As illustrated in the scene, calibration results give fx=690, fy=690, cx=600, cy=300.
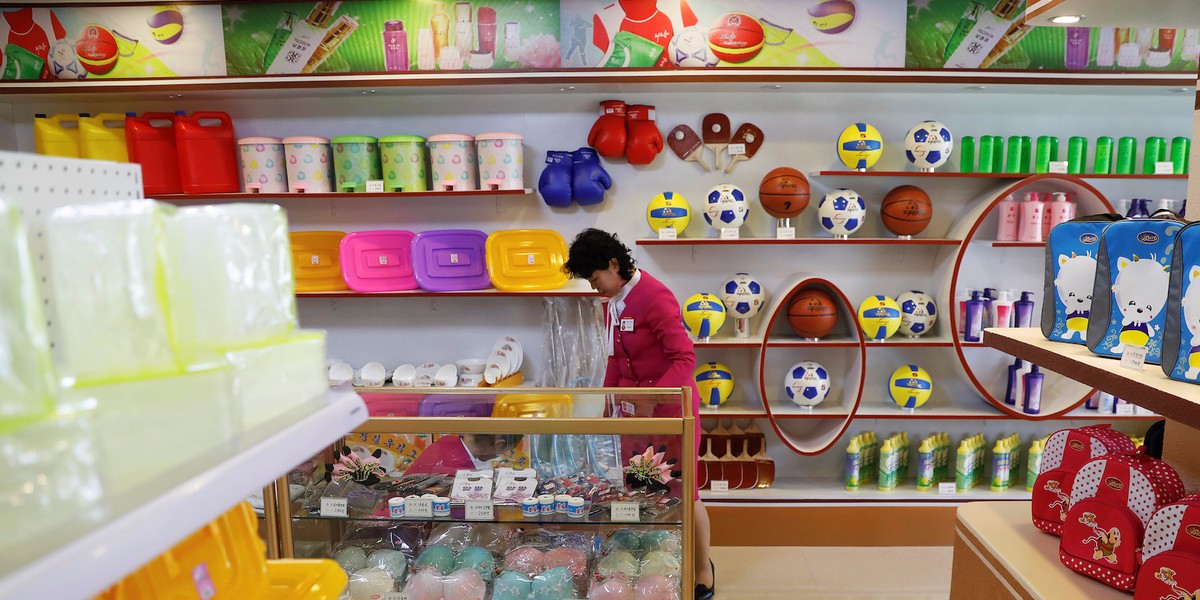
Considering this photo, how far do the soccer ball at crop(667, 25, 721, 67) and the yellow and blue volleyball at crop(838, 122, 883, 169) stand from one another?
79cm

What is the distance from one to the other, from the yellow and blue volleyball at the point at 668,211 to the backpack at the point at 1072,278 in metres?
2.02

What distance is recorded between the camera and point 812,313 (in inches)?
142

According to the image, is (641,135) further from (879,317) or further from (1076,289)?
(1076,289)

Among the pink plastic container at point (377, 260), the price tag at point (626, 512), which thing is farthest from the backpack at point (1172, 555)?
the pink plastic container at point (377, 260)

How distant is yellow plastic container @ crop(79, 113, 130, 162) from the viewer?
3.59 m

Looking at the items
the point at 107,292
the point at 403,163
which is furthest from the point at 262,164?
the point at 107,292

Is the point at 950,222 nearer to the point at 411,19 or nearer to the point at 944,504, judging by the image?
the point at 944,504

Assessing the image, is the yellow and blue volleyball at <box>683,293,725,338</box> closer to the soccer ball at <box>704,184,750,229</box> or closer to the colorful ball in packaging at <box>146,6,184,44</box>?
the soccer ball at <box>704,184,750,229</box>

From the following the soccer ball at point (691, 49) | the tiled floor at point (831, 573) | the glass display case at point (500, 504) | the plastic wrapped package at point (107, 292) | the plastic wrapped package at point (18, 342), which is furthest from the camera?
the soccer ball at point (691, 49)

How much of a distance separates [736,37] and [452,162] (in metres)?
1.55

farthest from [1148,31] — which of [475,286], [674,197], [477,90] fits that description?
[475,286]

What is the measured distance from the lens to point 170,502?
2.15 feet

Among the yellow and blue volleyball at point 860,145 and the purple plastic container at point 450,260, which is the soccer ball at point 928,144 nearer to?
the yellow and blue volleyball at point 860,145

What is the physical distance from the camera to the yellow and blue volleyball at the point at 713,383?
3691 millimetres
